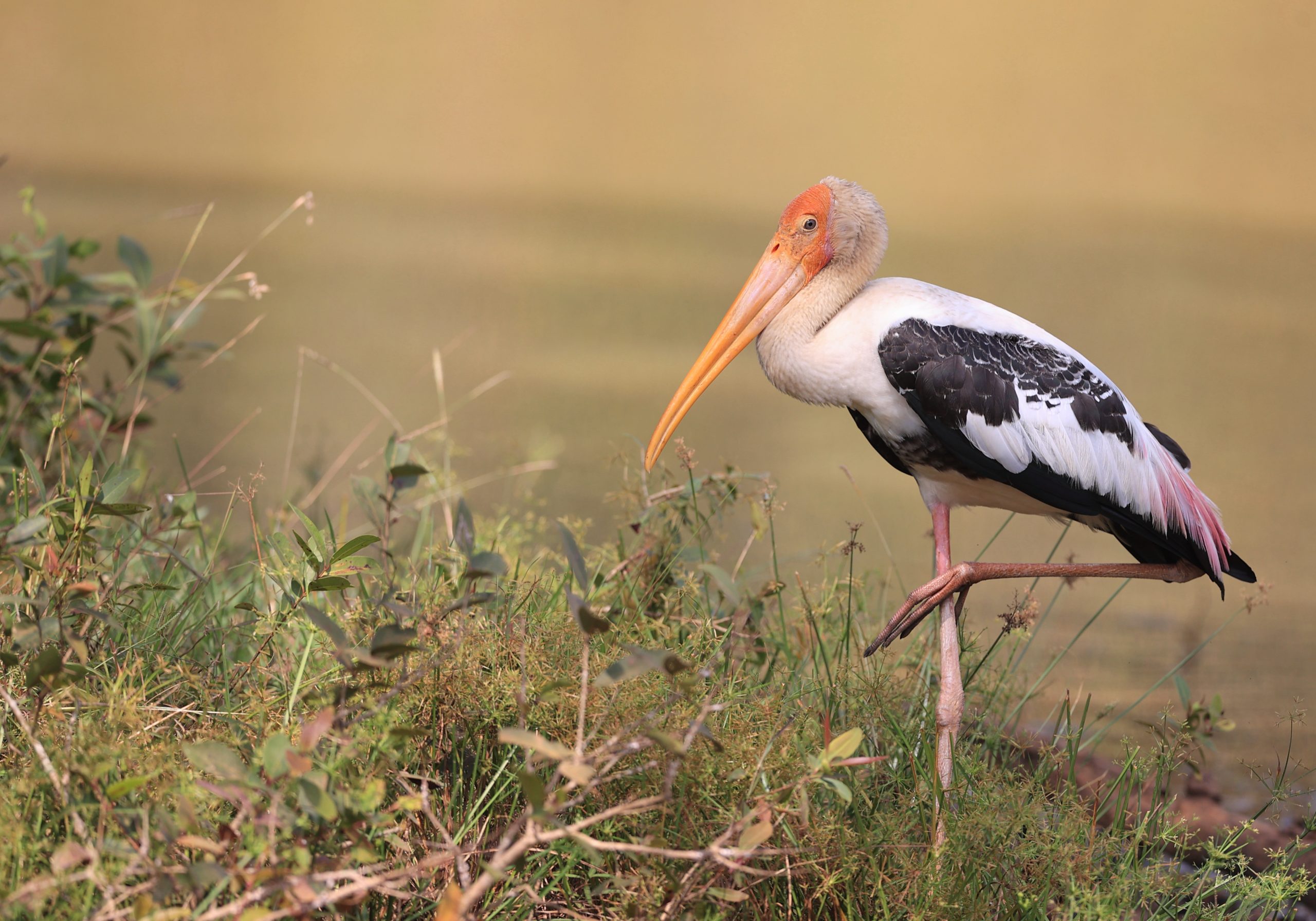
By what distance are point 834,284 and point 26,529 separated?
1.60m

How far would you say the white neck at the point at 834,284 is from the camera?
A: 2.42 m

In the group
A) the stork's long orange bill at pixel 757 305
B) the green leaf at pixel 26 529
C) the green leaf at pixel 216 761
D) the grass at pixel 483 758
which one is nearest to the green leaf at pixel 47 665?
the grass at pixel 483 758

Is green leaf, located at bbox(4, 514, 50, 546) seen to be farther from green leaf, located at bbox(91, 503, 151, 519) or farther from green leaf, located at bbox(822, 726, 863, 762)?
green leaf, located at bbox(822, 726, 863, 762)

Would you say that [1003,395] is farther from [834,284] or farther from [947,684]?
[947,684]

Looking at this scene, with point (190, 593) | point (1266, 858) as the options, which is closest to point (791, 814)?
point (190, 593)

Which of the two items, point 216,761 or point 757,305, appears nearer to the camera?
point 216,761

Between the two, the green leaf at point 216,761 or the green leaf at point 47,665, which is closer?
the green leaf at point 216,761

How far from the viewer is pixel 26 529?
62.4 inches

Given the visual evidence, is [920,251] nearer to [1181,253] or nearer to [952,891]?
[1181,253]

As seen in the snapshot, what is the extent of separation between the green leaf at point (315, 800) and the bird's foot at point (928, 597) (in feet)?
4.08

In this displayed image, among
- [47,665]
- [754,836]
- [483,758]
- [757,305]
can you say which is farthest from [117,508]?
[757,305]

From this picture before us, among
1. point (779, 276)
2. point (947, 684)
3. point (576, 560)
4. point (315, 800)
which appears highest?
point (779, 276)

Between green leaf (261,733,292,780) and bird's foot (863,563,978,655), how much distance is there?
127 centimetres

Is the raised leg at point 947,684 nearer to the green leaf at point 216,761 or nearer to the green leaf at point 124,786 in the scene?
the green leaf at point 216,761
